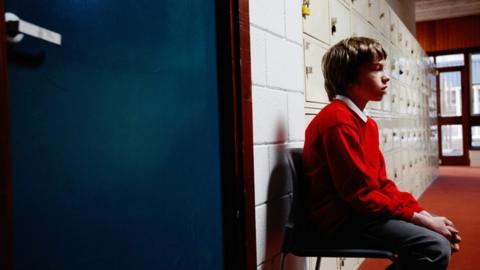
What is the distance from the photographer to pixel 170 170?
113 centimetres

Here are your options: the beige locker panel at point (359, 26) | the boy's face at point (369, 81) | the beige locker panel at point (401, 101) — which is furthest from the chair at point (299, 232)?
the beige locker panel at point (401, 101)

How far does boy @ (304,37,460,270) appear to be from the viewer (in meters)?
1.43

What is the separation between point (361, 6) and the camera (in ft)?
9.87

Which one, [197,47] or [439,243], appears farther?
[439,243]

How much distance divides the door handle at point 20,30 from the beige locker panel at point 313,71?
139cm

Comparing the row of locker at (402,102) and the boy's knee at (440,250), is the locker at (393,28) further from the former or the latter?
the boy's knee at (440,250)

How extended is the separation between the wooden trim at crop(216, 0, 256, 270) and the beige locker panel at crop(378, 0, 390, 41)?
2555 millimetres

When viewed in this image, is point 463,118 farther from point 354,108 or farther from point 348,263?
point 354,108

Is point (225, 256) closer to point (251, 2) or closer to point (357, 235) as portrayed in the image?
point (357, 235)

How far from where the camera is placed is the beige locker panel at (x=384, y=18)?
142 inches

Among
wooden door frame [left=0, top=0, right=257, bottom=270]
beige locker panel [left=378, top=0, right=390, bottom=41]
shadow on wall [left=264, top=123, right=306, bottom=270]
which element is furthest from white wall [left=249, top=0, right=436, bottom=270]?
beige locker panel [left=378, top=0, right=390, bottom=41]

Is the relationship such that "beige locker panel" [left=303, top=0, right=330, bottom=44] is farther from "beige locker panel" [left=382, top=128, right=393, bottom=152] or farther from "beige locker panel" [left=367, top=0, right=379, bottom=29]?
"beige locker panel" [left=382, top=128, right=393, bottom=152]

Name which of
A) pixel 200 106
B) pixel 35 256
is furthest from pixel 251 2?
pixel 35 256

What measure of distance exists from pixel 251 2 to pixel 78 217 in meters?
0.98
